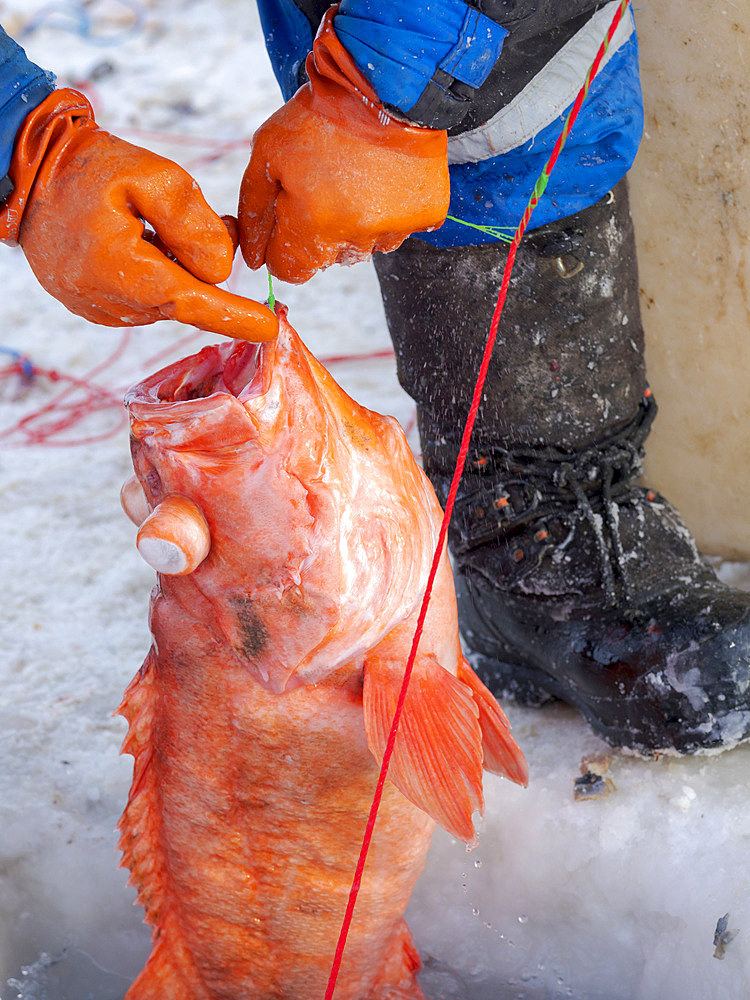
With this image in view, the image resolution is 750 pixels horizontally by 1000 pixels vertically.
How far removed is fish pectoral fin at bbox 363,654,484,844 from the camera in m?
1.57

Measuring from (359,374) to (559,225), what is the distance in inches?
90.1

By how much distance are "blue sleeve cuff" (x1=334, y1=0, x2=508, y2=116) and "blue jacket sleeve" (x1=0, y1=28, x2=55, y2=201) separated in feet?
1.62

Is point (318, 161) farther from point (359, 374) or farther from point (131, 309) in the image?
point (359, 374)

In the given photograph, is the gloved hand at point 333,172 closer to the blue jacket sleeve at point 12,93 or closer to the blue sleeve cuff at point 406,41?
the blue sleeve cuff at point 406,41

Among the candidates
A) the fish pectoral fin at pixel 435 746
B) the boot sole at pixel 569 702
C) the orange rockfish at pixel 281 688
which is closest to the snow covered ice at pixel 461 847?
the boot sole at pixel 569 702

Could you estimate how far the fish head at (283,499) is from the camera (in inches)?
59.6

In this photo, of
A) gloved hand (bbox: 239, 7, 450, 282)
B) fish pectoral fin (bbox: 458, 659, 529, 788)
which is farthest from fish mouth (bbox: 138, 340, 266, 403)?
fish pectoral fin (bbox: 458, 659, 529, 788)

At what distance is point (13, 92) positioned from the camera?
1590mm

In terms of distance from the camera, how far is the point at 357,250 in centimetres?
166

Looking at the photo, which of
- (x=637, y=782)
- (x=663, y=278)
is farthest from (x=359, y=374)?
(x=637, y=782)

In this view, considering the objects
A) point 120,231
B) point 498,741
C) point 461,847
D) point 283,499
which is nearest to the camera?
point 120,231

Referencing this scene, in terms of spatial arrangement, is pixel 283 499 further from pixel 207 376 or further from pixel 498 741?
pixel 498 741

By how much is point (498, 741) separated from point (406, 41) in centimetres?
120

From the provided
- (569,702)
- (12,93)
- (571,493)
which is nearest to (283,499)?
(12,93)
